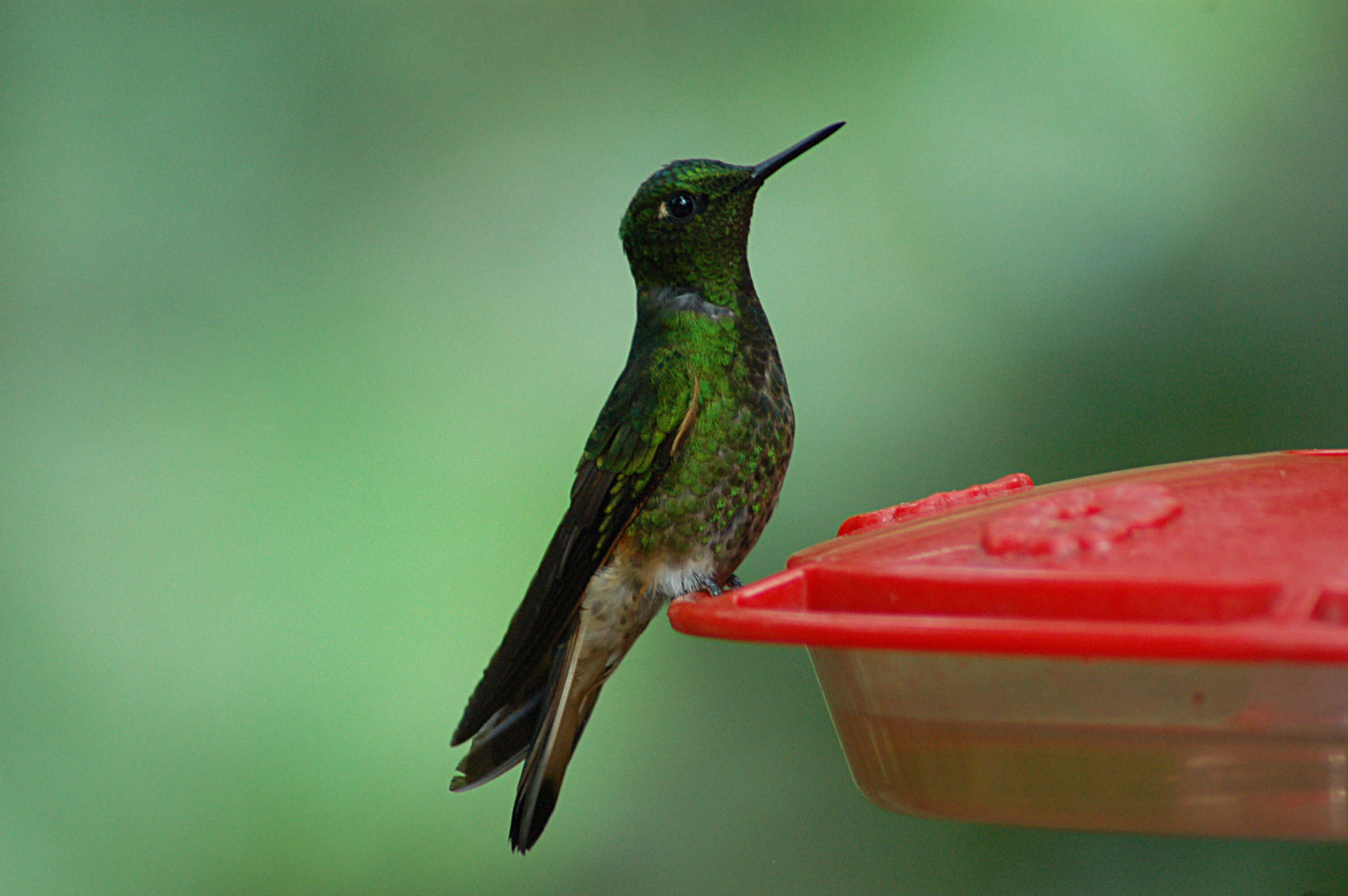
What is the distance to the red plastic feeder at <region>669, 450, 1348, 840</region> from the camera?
1015mm

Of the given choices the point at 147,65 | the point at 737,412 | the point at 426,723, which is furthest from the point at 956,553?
the point at 147,65

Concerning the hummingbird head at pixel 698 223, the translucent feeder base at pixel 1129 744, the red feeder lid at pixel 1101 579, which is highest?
the hummingbird head at pixel 698 223

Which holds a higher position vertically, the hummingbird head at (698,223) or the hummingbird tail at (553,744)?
the hummingbird head at (698,223)

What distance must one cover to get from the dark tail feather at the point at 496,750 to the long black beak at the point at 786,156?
1034 mm

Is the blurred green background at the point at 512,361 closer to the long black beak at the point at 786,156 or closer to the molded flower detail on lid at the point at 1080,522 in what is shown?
the long black beak at the point at 786,156

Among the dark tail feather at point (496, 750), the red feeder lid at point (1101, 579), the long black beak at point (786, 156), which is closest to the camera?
the red feeder lid at point (1101, 579)

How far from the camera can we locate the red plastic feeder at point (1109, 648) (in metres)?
1.01

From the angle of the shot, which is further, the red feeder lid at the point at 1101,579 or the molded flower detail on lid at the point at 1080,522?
the molded flower detail on lid at the point at 1080,522

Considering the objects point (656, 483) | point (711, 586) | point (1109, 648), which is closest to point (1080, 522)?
point (1109, 648)

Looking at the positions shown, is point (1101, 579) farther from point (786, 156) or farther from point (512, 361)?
point (512, 361)

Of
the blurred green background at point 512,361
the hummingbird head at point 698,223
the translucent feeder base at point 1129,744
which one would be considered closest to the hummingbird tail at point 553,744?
the hummingbird head at point 698,223

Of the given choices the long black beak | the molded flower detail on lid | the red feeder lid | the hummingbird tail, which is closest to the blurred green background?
the hummingbird tail

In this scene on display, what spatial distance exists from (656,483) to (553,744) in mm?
511

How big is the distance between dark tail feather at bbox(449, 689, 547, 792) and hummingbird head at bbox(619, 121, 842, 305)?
0.83m
